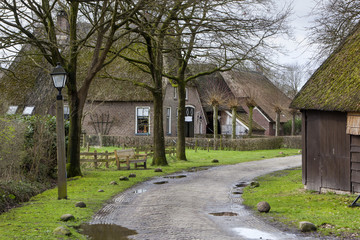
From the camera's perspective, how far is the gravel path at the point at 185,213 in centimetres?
952

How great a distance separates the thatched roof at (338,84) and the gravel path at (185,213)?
420 cm

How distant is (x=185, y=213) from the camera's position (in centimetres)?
1177

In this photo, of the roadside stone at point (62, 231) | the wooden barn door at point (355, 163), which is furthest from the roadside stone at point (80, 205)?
the wooden barn door at point (355, 163)

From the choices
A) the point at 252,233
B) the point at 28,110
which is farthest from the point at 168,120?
the point at 252,233

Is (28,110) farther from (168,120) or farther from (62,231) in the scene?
(62,231)

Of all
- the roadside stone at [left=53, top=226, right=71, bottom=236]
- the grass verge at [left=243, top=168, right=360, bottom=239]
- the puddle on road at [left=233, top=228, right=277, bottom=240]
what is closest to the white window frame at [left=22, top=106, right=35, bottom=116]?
the grass verge at [left=243, top=168, right=360, bottom=239]

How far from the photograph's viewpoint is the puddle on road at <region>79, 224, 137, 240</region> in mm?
9266

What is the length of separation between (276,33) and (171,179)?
27.6 ft

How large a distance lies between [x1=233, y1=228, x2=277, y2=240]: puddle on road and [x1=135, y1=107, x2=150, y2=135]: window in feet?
109

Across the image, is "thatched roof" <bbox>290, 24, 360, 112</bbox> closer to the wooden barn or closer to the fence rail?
the wooden barn

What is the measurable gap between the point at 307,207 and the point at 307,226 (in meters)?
2.79

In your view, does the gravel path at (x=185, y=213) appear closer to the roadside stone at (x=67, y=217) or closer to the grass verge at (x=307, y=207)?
the roadside stone at (x=67, y=217)

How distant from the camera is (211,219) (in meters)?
11.0

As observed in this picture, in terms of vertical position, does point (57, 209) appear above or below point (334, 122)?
below
